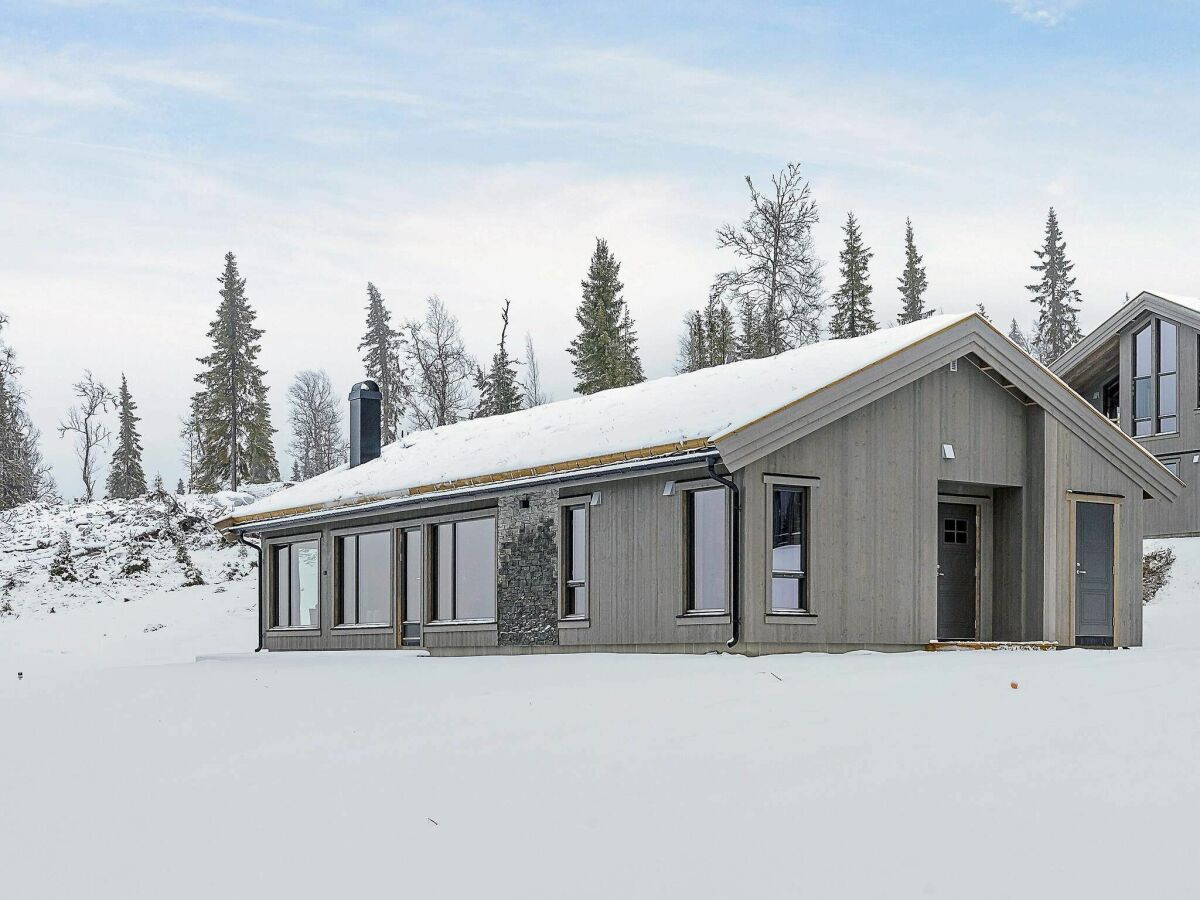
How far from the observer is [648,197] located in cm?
2795

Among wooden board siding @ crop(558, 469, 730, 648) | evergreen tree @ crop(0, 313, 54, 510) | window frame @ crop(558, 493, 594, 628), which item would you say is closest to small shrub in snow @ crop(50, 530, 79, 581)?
evergreen tree @ crop(0, 313, 54, 510)

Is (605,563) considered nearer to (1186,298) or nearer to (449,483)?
(449,483)

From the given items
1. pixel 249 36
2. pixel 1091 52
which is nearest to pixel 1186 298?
pixel 1091 52

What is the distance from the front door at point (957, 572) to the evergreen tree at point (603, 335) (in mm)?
30779

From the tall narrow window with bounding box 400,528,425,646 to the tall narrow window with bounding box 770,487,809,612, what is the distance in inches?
281

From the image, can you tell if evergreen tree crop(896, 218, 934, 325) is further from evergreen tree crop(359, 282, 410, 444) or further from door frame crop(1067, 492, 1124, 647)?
door frame crop(1067, 492, 1124, 647)

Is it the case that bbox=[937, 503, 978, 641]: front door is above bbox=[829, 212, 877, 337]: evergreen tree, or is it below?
below

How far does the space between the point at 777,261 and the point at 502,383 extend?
1160 cm

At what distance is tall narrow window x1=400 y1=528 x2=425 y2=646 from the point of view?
2050 cm

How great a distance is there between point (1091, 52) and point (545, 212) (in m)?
11.8

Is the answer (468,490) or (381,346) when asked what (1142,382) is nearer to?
(468,490)

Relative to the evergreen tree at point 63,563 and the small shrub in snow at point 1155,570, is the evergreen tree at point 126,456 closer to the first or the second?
the evergreen tree at point 63,563

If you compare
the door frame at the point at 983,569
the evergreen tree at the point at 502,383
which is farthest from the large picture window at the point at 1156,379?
the evergreen tree at the point at 502,383

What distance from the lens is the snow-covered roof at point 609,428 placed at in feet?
50.6
